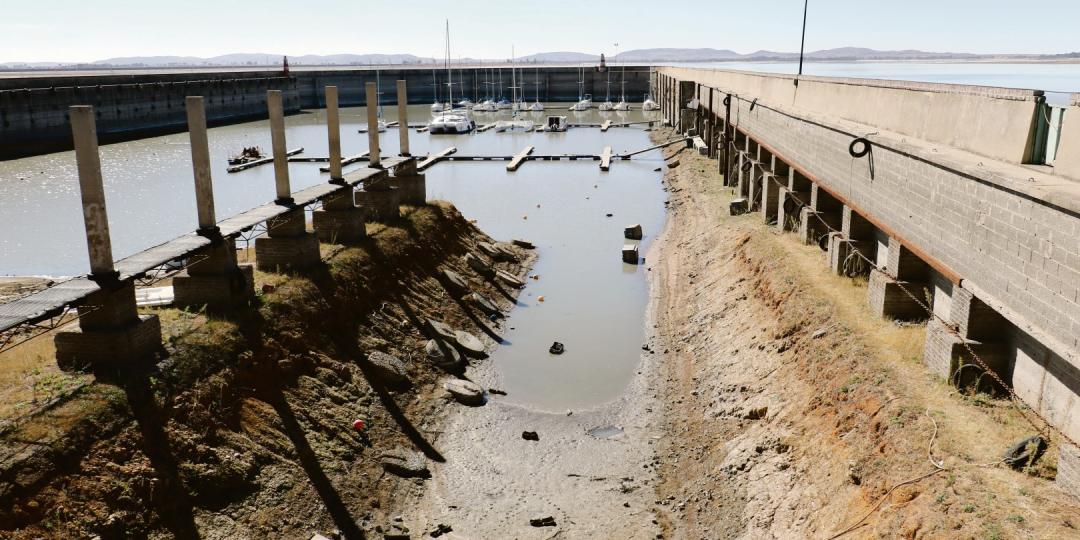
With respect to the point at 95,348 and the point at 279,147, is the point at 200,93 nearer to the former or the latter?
the point at 279,147

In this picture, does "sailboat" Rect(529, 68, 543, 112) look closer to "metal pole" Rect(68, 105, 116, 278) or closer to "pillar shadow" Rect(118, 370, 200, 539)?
"metal pole" Rect(68, 105, 116, 278)

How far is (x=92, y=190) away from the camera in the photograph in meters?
Result: 12.3

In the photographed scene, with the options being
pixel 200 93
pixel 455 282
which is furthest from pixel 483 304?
pixel 200 93

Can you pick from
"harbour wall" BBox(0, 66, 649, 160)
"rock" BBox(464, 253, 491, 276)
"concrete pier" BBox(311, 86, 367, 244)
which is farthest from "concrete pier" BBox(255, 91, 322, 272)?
"harbour wall" BBox(0, 66, 649, 160)

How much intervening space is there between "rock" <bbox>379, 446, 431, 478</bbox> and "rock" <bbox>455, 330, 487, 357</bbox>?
514 centimetres

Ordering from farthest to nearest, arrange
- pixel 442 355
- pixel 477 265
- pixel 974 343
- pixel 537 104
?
pixel 537 104
pixel 477 265
pixel 442 355
pixel 974 343

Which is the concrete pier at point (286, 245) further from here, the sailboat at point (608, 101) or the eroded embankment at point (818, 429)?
the sailboat at point (608, 101)

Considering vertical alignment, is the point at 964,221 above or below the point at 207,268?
above

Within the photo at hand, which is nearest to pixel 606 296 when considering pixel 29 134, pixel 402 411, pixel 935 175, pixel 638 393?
pixel 638 393

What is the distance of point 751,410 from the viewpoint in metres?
14.5

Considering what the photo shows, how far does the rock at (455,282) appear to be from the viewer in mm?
22438

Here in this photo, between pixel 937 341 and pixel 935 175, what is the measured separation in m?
2.73

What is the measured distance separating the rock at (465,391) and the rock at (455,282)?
17.2 feet

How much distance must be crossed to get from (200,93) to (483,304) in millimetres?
68832
